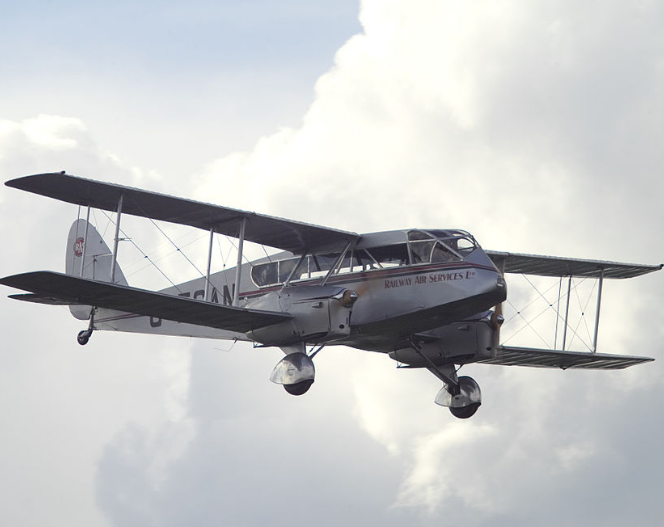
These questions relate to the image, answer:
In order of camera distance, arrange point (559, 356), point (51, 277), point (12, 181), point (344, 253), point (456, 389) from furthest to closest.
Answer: point (559, 356), point (456, 389), point (344, 253), point (12, 181), point (51, 277)

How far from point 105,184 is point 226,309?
395 cm

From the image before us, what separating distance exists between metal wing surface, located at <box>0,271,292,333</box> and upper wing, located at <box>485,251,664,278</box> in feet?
26.3

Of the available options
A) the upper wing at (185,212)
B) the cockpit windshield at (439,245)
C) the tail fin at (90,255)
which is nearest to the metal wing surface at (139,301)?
the upper wing at (185,212)

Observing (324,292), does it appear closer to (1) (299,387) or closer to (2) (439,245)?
(1) (299,387)

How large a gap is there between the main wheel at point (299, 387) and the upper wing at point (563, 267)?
7704mm

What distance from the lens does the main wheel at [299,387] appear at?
2531cm

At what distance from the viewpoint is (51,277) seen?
22.5 m

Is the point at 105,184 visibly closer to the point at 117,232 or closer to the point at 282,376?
the point at 117,232

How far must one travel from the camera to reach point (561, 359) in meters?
32.5

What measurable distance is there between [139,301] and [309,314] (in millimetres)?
3964

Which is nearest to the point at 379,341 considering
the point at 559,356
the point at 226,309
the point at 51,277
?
the point at 226,309

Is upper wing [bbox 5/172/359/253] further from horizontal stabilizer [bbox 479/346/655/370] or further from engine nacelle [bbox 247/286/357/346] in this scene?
horizontal stabilizer [bbox 479/346/655/370]

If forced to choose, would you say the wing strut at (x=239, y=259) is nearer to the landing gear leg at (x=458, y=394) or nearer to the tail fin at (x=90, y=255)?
the landing gear leg at (x=458, y=394)

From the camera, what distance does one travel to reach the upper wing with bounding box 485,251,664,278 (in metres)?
31.1
